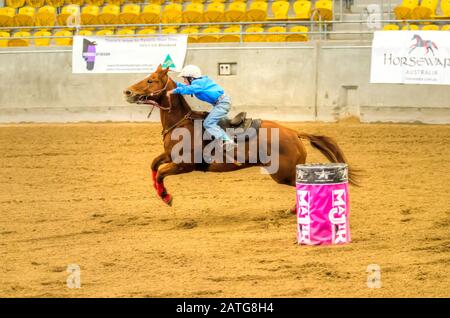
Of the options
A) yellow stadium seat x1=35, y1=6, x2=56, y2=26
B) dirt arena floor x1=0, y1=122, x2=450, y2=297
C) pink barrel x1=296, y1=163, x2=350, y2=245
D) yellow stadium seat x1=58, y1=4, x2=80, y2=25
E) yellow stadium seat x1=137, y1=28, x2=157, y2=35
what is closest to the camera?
dirt arena floor x1=0, y1=122, x2=450, y2=297

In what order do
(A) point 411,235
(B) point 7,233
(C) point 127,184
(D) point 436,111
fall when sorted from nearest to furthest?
(A) point 411,235 < (B) point 7,233 < (C) point 127,184 < (D) point 436,111

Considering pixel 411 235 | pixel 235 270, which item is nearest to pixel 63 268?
pixel 235 270

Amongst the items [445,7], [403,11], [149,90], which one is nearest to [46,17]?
[403,11]

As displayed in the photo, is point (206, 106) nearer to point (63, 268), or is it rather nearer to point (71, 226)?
point (71, 226)

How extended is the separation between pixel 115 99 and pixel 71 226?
997 cm

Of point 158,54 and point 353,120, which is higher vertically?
point 158,54

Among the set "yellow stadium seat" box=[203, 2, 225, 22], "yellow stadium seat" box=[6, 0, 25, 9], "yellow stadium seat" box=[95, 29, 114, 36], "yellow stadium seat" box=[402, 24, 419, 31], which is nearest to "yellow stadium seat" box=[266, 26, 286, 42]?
"yellow stadium seat" box=[203, 2, 225, 22]

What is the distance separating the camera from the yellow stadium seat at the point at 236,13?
22.2 meters

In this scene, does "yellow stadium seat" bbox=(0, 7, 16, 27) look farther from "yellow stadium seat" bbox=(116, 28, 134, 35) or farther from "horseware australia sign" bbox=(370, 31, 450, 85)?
"horseware australia sign" bbox=(370, 31, 450, 85)

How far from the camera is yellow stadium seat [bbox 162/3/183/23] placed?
2238 centimetres

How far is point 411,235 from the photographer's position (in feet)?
33.7

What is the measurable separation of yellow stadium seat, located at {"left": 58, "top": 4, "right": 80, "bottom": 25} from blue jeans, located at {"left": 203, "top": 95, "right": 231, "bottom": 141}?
12682 millimetres

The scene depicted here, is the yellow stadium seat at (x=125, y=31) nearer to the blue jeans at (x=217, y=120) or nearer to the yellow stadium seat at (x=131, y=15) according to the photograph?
the yellow stadium seat at (x=131, y=15)

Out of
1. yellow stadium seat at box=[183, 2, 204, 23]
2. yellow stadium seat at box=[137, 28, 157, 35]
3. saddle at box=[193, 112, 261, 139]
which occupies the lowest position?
saddle at box=[193, 112, 261, 139]
